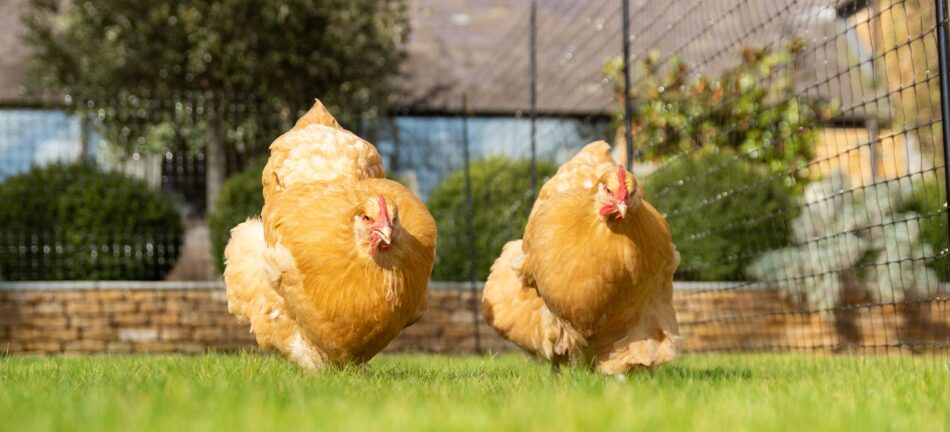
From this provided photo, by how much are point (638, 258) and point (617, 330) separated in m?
0.46

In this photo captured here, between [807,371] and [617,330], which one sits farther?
[807,371]

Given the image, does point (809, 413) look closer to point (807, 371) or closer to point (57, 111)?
point (807, 371)

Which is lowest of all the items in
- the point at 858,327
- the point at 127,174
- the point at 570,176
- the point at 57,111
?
the point at 858,327

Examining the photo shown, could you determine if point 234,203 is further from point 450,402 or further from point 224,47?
point 450,402

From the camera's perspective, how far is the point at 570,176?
5508 millimetres

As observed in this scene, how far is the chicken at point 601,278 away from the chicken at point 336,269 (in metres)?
0.62

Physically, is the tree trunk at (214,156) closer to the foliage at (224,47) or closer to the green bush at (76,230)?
the green bush at (76,230)

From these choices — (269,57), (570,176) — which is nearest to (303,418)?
(570,176)

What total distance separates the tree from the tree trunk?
1.51 ft

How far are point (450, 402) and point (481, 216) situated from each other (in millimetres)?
7329

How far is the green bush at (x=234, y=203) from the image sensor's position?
1040cm

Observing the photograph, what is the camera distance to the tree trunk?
10.9 meters

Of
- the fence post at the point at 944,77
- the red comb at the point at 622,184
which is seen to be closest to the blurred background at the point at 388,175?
the fence post at the point at 944,77

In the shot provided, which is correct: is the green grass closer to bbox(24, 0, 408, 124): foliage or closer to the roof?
bbox(24, 0, 408, 124): foliage
